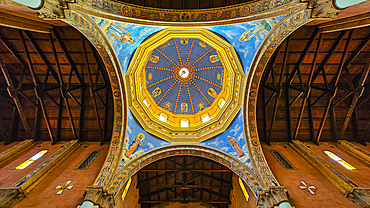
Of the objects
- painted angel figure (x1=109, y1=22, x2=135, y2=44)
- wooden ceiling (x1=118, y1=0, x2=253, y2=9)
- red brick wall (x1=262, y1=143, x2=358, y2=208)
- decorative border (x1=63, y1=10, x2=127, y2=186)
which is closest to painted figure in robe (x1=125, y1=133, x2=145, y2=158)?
decorative border (x1=63, y1=10, x2=127, y2=186)

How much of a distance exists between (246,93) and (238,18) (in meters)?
5.28

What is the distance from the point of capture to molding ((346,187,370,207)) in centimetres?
871

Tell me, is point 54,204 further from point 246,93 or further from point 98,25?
point 246,93

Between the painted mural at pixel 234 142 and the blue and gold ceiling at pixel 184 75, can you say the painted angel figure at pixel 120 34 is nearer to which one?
the blue and gold ceiling at pixel 184 75

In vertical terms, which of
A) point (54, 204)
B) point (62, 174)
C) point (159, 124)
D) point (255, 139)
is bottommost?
point (54, 204)

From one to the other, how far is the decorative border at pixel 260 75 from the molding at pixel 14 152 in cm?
1670

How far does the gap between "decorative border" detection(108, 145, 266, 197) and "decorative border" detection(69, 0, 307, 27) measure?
29.0 ft

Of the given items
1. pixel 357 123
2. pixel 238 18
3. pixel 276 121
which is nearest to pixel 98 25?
pixel 238 18

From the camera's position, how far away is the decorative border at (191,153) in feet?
35.9

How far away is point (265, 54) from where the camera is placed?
11.1 meters

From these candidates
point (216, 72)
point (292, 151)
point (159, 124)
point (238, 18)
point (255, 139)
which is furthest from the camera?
point (216, 72)

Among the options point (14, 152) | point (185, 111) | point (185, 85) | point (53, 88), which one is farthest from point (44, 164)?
point (185, 85)

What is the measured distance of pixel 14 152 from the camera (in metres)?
12.6

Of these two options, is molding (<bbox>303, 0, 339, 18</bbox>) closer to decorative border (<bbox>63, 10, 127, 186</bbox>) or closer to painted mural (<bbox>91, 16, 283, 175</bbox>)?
painted mural (<bbox>91, 16, 283, 175</bbox>)
